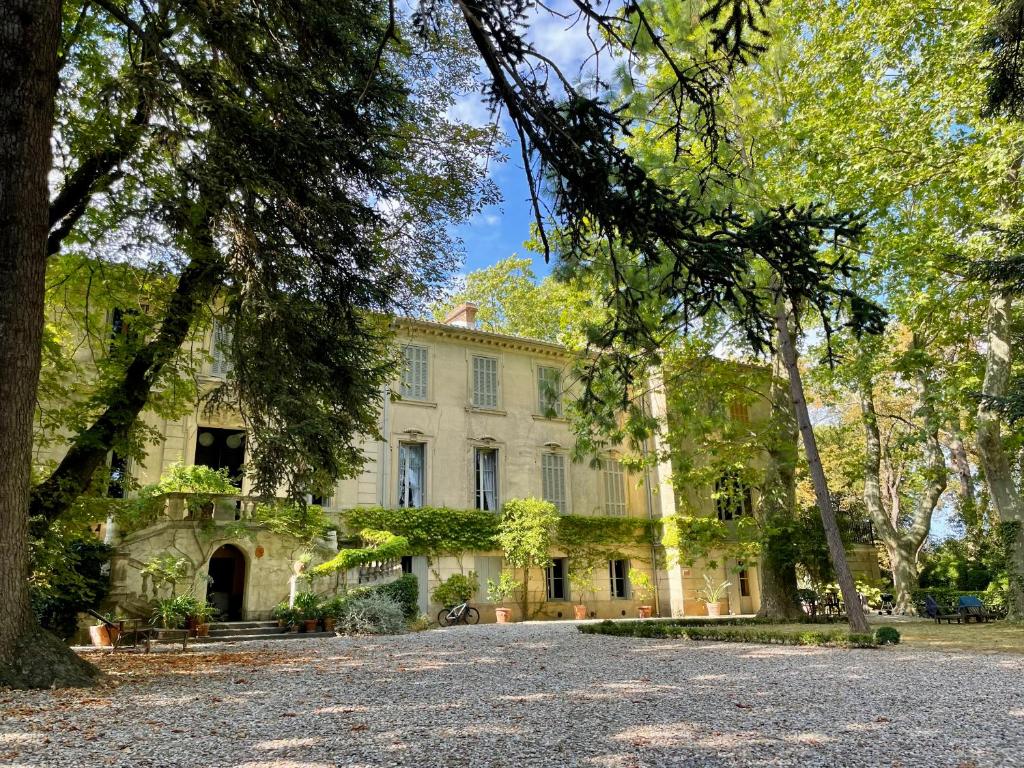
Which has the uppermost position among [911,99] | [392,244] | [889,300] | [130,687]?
[911,99]

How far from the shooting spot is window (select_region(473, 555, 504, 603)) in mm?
19209

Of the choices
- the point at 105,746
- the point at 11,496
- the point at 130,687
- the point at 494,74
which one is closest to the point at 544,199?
the point at 494,74

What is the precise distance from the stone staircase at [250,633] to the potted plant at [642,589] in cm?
1055

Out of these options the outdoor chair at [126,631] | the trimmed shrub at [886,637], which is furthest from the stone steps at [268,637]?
the trimmed shrub at [886,637]

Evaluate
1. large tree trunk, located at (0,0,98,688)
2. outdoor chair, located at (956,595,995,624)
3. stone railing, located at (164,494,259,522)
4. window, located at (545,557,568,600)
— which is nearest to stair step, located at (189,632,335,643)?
stone railing, located at (164,494,259,522)

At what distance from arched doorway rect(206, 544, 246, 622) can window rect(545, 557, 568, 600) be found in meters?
8.79

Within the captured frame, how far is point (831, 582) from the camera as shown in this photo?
55.5 ft

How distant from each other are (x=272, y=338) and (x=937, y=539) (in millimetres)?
28553

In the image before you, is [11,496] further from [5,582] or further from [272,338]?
[272,338]

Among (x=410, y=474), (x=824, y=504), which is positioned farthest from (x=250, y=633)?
(x=824, y=504)

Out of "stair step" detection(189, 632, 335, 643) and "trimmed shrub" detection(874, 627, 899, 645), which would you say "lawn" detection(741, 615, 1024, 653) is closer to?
"trimmed shrub" detection(874, 627, 899, 645)

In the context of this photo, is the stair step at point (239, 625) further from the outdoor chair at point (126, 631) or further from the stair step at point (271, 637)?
the outdoor chair at point (126, 631)

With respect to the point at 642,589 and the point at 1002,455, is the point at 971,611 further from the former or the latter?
the point at 642,589

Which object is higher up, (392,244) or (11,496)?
(392,244)
